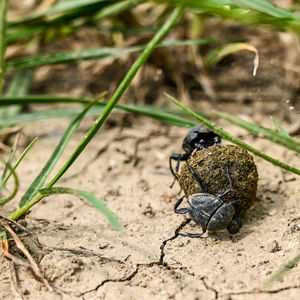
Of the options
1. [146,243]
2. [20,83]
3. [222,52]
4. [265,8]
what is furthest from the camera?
[20,83]

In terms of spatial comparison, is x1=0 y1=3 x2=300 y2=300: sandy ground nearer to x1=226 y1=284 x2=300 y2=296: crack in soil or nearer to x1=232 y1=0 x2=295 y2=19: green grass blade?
x1=226 y1=284 x2=300 y2=296: crack in soil

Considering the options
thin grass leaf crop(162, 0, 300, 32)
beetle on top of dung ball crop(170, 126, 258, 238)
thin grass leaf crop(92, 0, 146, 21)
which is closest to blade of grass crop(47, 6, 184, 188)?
thin grass leaf crop(162, 0, 300, 32)

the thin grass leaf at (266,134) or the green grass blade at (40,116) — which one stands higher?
the thin grass leaf at (266,134)

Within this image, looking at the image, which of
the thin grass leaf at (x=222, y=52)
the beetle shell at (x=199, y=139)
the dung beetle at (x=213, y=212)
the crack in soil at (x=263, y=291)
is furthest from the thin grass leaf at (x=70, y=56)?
the crack in soil at (x=263, y=291)

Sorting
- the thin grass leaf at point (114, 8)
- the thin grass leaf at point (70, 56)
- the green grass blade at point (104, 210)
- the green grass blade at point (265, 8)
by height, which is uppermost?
the green grass blade at point (265, 8)

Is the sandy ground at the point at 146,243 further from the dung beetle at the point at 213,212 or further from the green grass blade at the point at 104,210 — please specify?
the green grass blade at the point at 104,210

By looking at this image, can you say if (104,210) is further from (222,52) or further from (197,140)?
(222,52)

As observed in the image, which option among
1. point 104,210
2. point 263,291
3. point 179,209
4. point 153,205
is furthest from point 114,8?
point 263,291
